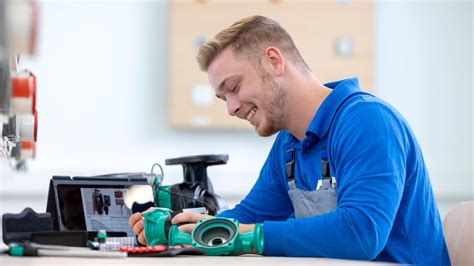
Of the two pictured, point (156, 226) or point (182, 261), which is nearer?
point (182, 261)

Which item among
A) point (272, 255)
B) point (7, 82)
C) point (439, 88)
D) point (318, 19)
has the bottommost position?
point (272, 255)

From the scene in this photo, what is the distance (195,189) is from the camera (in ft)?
7.52

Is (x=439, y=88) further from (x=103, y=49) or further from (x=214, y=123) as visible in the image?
(x=103, y=49)

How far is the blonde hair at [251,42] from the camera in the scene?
2018 millimetres

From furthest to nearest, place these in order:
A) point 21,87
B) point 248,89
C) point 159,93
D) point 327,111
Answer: point 159,93, point 248,89, point 327,111, point 21,87

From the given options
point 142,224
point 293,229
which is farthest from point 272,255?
point 142,224

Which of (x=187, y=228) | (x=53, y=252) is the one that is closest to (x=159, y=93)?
(x=187, y=228)

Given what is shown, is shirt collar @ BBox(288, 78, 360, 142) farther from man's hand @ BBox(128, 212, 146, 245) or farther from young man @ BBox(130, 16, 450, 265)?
man's hand @ BBox(128, 212, 146, 245)

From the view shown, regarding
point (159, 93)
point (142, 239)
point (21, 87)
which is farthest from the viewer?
point (159, 93)

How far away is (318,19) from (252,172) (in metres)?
1.00

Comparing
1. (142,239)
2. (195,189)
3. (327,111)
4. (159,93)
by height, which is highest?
(159,93)

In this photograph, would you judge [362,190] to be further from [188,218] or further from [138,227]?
[138,227]

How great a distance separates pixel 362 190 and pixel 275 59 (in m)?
0.56

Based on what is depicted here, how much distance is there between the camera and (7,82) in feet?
4.04
